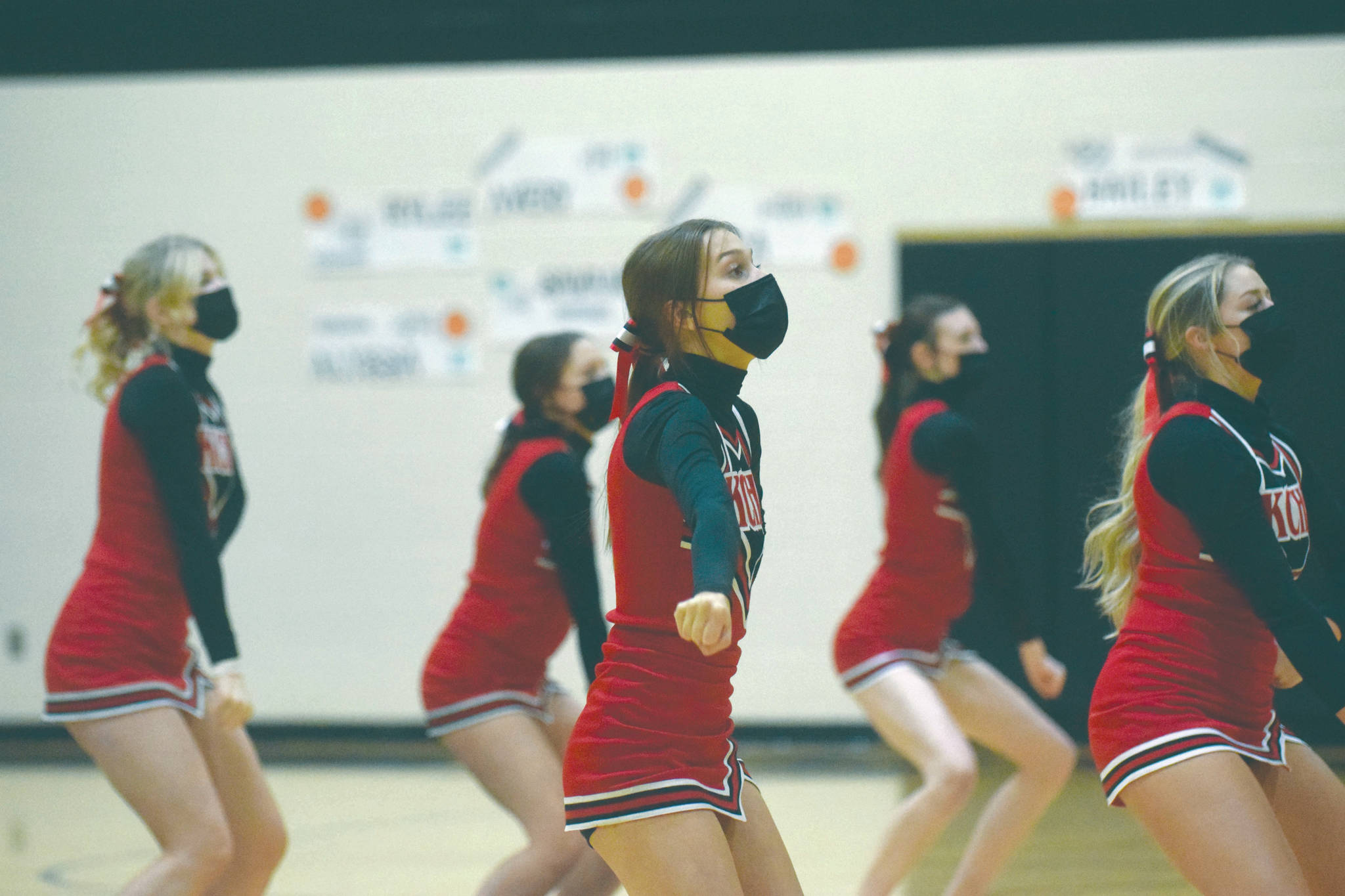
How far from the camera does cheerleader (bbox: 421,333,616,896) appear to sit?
9.90ft

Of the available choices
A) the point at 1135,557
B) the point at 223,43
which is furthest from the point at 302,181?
the point at 1135,557

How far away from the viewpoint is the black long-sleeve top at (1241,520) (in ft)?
7.20

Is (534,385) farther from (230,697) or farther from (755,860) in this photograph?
(755,860)

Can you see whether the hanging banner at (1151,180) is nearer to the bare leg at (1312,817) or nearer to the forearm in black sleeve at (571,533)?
the forearm in black sleeve at (571,533)

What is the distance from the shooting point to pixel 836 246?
6.63 m

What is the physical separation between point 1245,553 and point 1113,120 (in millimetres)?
4749

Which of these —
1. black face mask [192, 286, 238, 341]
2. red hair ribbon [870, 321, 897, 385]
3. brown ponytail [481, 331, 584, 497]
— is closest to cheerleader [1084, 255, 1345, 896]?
brown ponytail [481, 331, 584, 497]

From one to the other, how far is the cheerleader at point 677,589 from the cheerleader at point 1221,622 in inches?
26.0

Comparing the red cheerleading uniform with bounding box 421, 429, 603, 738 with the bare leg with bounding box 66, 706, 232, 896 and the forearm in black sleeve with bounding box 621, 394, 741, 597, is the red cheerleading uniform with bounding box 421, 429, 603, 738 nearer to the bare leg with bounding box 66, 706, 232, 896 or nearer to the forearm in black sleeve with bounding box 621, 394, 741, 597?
the bare leg with bounding box 66, 706, 232, 896

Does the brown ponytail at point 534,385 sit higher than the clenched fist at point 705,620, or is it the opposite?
the brown ponytail at point 534,385

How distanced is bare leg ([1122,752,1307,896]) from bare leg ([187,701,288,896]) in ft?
6.06

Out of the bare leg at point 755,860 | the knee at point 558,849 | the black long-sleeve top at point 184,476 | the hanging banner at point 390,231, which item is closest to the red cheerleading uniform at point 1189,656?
the bare leg at point 755,860

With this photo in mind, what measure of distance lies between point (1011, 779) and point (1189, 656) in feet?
5.10

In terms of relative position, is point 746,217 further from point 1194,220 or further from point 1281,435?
point 1281,435
